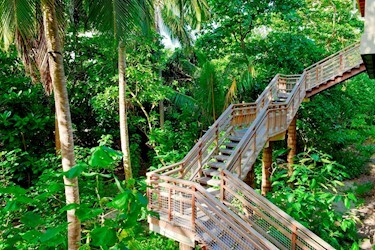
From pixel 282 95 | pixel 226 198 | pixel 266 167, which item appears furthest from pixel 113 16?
pixel 282 95

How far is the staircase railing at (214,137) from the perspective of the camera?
7.22 meters

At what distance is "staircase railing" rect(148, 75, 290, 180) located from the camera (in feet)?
23.7

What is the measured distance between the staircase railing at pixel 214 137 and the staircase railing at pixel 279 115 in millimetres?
544

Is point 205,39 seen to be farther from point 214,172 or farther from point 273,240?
point 273,240

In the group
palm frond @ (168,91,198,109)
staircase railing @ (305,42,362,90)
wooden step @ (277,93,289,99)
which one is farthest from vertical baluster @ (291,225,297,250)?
palm frond @ (168,91,198,109)

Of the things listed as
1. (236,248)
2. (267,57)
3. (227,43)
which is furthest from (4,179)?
(267,57)

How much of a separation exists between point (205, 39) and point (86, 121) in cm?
663

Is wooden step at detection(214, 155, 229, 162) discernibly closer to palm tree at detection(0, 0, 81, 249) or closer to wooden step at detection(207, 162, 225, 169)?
wooden step at detection(207, 162, 225, 169)

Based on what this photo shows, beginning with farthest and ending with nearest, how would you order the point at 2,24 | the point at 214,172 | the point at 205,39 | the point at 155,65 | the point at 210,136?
1. the point at 205,39
2. the point at 155,65
3. the point at 210,136
4. the point at 214,172
5. the point at 2,24

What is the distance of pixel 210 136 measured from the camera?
7738 millimetres

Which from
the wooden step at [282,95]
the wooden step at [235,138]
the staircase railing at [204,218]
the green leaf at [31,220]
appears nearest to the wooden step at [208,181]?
the staircase railing at [204,218]

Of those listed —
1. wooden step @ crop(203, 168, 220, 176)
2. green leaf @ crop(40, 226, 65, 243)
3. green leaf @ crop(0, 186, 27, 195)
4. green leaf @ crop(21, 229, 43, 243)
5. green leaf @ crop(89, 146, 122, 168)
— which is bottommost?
wooden step @ crop(203, 168, 220, 176)

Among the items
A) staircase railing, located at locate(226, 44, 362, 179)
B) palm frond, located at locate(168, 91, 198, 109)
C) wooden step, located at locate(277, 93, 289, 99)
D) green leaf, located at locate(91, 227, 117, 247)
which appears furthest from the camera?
palm frond, located at locate(168, 91, 198, 109)

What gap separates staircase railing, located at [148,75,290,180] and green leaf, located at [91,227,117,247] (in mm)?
4621
